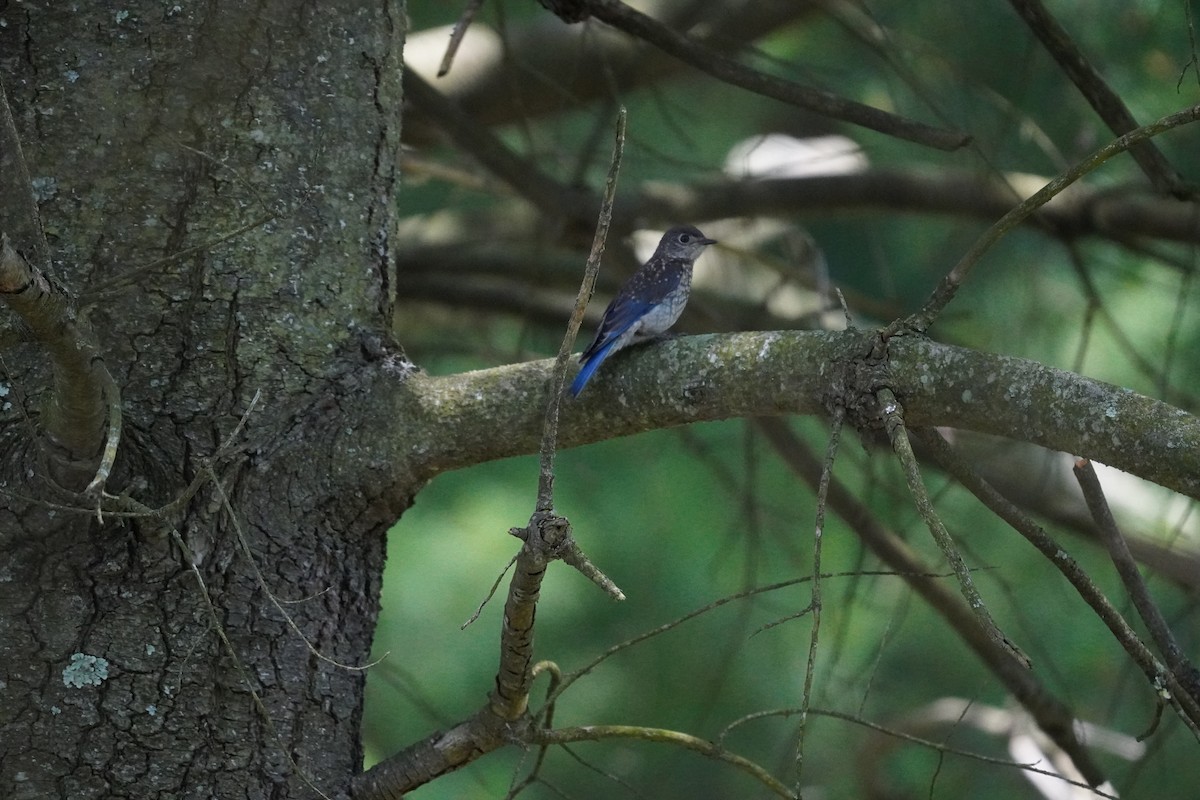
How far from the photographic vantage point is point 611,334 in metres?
2.59

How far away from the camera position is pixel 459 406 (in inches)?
87.7

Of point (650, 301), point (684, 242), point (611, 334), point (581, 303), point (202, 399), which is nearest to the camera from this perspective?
point (581, 303)

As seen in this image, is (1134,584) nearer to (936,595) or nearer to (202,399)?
(936,595)

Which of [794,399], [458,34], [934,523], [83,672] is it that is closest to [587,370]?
[794,399]

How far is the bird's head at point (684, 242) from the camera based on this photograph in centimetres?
347

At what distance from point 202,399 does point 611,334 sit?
0.81 meters

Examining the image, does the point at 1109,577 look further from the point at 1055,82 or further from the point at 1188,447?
the point at 1188,447

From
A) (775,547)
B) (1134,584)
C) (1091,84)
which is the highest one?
(775,547)

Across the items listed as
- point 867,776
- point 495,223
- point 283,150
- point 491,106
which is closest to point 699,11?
point 491,106

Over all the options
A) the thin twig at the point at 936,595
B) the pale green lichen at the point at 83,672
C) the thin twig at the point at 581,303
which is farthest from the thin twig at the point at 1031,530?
the pale green lichen at the point at 83,672

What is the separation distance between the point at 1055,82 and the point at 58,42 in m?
3.28

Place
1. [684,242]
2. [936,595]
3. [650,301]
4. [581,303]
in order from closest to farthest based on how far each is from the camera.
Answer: [581,303] → [650,301] → [936,595] → [684,242]

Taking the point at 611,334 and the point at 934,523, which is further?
the point at 611,334

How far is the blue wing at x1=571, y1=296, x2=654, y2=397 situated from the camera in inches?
89.3
